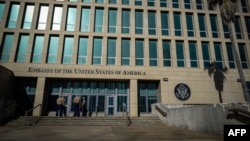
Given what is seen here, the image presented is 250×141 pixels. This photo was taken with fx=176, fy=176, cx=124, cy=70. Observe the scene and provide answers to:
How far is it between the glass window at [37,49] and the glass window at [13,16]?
9.17ft

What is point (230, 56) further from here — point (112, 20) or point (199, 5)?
point (112, 20)

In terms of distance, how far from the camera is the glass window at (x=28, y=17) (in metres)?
18.7

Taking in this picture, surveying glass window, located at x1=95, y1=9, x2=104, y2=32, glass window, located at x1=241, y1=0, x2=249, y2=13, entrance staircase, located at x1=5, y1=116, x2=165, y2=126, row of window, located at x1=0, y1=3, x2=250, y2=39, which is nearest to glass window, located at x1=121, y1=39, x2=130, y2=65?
row of window, located at x1=0, y1=3, x2=250, y2=39

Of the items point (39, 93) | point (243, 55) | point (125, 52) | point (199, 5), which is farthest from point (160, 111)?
point (199, 5)

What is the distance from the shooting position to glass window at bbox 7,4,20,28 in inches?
728

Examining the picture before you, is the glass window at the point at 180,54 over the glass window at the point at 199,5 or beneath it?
beneath

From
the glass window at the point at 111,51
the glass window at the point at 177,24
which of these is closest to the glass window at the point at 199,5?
the glass window at the point at 177,24

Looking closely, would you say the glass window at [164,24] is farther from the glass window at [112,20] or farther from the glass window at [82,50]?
the glass window at [82,50]

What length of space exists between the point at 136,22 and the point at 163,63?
5721 mm

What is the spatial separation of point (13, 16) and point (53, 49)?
18.6 feet

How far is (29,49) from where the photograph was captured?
1777cm

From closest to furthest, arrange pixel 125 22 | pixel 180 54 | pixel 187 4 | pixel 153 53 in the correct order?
1. pixel 153 53
2. pixel 180 54
3. pixel 125 22
4. pixel 187 4

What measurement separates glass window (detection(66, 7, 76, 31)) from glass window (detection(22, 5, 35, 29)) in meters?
3.88

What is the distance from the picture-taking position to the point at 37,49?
18188mm
